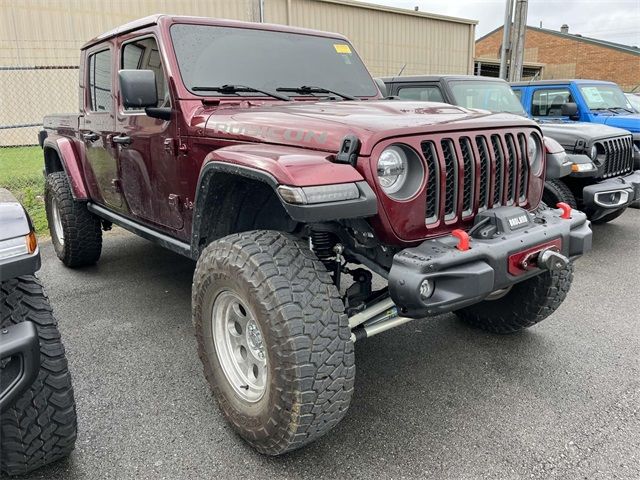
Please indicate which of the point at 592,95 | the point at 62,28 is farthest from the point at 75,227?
the point at 62,28

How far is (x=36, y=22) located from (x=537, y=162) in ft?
42.4

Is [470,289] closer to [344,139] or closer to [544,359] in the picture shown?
[344,139]

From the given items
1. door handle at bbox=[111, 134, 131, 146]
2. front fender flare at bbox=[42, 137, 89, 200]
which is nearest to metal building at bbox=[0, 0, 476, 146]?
front fender flare at bbox=[42, 137, 89, 200]

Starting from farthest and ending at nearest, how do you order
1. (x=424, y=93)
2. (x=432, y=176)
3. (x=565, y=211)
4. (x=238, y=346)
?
(x=424, y=93) < (x=565, y=211) < (x=238, y=346) < (x=432, y=176)

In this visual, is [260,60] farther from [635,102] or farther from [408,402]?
[635,102]

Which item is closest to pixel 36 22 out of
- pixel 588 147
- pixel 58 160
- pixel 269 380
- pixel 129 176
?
pixel 58 160

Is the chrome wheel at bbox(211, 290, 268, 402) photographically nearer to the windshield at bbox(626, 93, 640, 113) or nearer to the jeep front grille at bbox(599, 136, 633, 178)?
the jeep front grille at bbox(599, 136, 633, 178)

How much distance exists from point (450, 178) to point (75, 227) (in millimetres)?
3580

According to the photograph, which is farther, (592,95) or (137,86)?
(592,95)

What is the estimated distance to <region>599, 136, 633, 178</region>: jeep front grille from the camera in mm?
5289

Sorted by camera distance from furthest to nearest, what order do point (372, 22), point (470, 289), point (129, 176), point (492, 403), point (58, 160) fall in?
point (372, 22), point (58, 160), point (129, 176), point (492, 403), point (470, 289)

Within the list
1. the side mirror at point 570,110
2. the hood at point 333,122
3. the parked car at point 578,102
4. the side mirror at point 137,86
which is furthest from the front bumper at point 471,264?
the parked car at point 578,102

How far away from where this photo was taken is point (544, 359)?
10.3 ft

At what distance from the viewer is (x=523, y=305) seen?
3.17m
